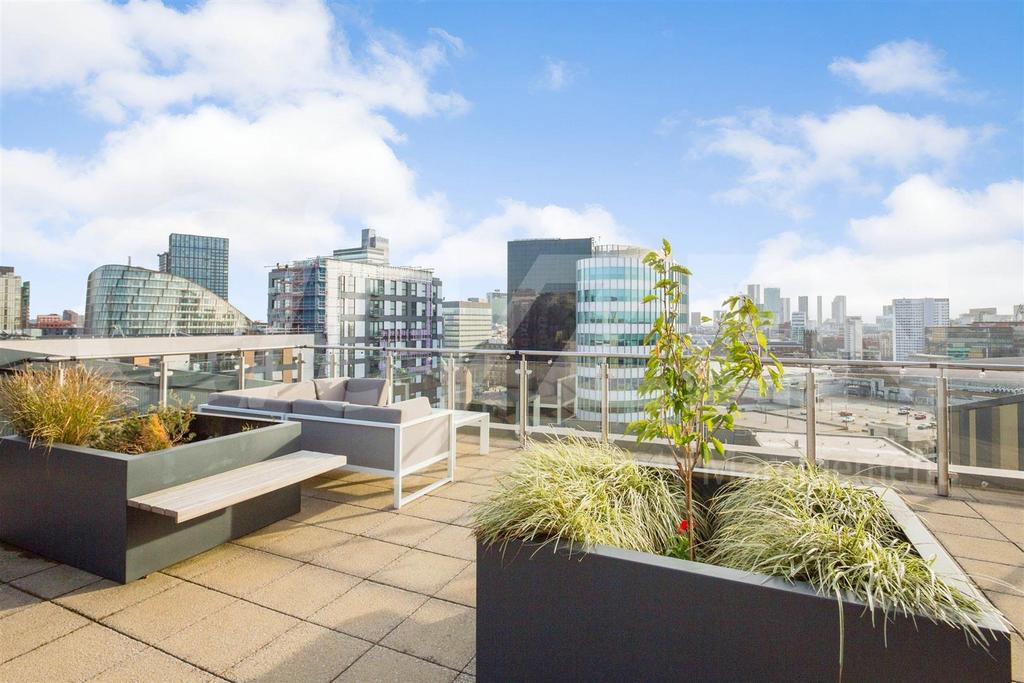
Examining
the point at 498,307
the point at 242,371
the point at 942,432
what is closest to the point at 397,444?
the point at 242,371

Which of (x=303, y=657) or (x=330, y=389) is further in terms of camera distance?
(x=330, y=389)

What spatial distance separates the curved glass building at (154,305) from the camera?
12.7 meters

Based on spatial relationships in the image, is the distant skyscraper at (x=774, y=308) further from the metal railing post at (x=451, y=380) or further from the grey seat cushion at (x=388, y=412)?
the metal railing post at (x=451, y=380)

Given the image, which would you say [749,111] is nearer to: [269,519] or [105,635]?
[269,519]

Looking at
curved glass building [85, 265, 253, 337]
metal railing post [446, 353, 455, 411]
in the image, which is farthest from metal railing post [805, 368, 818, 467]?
curved glass building [85, 265, 253, 337]

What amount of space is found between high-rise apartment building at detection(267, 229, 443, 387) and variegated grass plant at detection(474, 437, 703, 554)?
35.4ft

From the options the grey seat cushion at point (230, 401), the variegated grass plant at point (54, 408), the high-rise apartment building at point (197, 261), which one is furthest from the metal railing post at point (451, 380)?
the high-rise apartment building at point (197, 261)

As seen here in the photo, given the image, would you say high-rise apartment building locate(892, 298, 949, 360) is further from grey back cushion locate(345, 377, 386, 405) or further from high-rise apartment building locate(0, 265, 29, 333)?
high-rise apartment building locate(0, 265, 29, 333)

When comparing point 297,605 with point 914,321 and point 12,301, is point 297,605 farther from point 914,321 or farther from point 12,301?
point 12,301

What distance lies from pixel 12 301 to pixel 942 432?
13905mm

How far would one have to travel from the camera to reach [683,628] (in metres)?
1.49

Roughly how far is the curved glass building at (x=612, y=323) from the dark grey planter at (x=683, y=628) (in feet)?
2.65

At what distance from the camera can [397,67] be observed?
10844 millimetres

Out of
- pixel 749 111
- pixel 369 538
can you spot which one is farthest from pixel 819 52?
pixel 369 538
